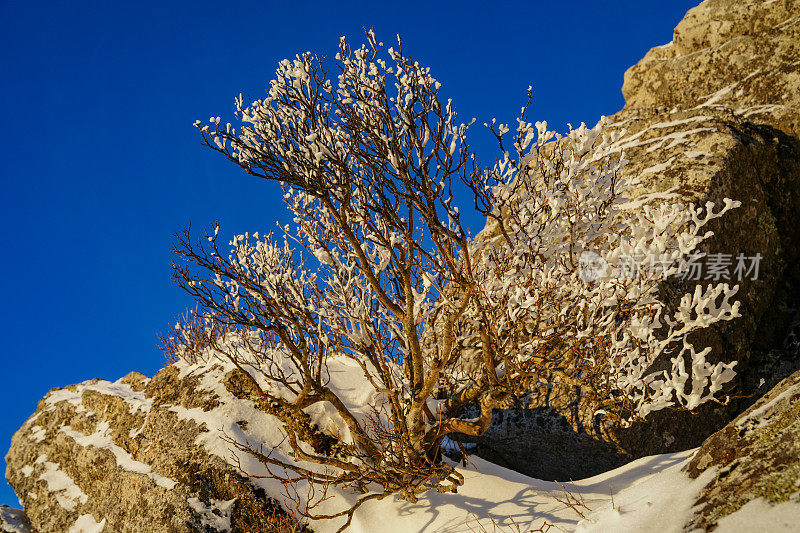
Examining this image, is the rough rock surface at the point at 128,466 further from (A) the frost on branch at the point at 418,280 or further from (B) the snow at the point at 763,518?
(B) the snow at the point at 763,518

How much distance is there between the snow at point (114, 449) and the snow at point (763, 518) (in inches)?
280

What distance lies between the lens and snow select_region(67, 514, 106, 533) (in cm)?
796

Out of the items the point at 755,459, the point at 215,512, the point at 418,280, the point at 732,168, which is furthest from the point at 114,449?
the point at 732,168

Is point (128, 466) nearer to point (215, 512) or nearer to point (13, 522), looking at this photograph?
point (215, 512)

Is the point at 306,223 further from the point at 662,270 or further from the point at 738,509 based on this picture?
the point at 738,509

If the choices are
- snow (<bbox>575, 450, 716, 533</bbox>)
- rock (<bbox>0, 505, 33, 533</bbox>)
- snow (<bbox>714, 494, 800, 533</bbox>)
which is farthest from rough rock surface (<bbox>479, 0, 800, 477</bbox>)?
rock (<bbox>0, 505, 33, 533</bbox>)

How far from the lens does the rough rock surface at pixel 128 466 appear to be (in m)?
7.19

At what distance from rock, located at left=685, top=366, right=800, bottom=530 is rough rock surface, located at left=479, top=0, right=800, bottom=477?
354cm

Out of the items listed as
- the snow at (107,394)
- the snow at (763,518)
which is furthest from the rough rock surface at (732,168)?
Result: the snow at (107,394)

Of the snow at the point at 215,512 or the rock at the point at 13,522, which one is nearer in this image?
the snow at the point at 215,512

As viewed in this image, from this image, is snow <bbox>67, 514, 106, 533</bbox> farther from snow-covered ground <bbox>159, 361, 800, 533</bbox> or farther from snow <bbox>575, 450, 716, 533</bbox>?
snow <bbox>575, 450, 716, 533</bbox>

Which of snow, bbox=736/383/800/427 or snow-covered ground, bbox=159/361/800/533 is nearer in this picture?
snow, bbox=736/383/800/427

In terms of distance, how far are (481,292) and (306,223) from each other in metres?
3.26

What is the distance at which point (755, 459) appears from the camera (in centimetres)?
364
